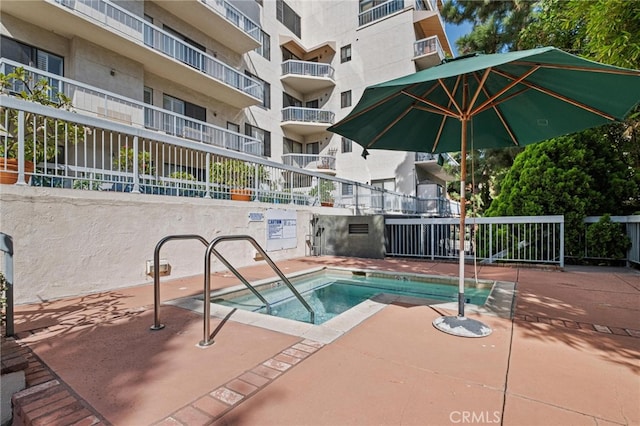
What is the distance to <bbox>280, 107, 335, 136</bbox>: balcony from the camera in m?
18.7

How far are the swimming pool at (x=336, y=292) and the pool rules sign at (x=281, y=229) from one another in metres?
1.74

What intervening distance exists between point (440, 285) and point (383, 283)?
1.07 meters

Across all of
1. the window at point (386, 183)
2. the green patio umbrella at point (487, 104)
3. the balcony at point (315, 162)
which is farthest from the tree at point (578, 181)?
the balcony at point (315, 162)

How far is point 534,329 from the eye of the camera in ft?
9.75

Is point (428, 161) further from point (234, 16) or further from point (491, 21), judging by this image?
point (234, 16)

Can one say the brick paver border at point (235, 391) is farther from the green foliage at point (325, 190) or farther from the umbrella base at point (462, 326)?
the green foliage at point (325, 190)

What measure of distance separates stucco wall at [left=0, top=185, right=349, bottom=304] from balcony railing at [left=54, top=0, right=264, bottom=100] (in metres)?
8.24

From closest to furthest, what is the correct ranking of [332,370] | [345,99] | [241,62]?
[332,370]
[241,62]
[345,99]

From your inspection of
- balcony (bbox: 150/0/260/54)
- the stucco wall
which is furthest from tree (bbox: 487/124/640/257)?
balcony (bbox: 150/0/260/54)

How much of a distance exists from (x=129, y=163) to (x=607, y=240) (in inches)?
406

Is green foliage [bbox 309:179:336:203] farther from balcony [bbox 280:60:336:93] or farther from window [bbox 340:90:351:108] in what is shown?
balcony [bbox 280:60:336:93]

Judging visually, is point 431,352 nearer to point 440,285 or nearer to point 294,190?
point 440,285

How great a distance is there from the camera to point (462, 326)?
2.97 m

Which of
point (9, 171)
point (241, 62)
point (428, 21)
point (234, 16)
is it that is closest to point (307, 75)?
point (241, 62)
